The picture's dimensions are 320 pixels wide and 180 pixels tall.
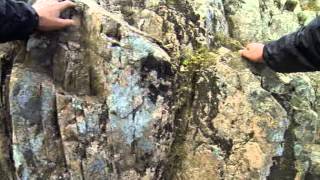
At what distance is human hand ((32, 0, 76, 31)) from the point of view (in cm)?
565

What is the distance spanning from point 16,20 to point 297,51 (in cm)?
289

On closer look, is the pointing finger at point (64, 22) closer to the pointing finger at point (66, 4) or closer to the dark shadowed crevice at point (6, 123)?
the pointing finger at point (66, 4)

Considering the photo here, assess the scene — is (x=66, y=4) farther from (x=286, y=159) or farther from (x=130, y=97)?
(x=286, y=159)

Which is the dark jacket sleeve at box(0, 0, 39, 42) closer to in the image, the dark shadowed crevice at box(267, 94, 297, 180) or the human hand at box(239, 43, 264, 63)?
the human hand at box(239, 43, 264, 63)

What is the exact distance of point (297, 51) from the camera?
5.63 metres

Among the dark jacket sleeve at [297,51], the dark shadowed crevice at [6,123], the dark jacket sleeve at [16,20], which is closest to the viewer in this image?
the dark jacket sleeve at [16,20]

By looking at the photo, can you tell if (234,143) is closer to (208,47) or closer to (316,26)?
(208,47)

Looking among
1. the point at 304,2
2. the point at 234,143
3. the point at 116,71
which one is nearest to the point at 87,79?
the point at 116,71

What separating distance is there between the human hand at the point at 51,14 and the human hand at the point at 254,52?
2.04 meters

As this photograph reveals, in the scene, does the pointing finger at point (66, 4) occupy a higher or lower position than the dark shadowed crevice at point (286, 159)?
higher

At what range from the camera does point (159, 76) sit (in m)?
5.95

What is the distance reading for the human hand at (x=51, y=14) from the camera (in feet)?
18.5

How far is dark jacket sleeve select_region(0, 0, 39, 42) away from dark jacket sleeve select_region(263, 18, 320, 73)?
257 centimetres

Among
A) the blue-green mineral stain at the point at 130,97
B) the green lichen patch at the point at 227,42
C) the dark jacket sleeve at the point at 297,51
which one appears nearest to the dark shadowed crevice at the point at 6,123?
the blue-green mineral stain at the point at 130,97
